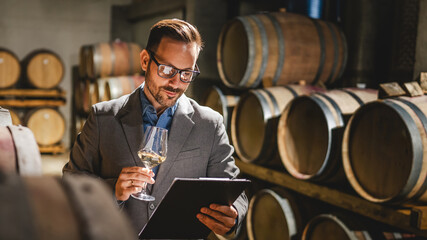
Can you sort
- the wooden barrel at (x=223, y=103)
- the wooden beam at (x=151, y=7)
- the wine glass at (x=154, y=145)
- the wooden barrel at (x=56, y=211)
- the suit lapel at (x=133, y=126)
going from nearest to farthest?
the wooden barrel at (x=56, y=211)
the wine glass at (x=154, y=145)
the suit lapel at (x=133, y=126)
the wooden barrel at (x=223, y=103)
the wooden beam at (x=151, y=7)

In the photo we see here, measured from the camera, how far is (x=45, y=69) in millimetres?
8133

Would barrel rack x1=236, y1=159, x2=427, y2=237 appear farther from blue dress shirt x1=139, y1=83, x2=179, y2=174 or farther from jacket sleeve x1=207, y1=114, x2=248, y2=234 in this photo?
blue dress shirt x1=139, y1=83, x2=179, y2=174

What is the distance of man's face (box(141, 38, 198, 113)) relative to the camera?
1740mm

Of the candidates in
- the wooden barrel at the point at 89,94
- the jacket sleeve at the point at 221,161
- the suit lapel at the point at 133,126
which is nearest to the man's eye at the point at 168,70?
the suit lapel at the point at 133,126

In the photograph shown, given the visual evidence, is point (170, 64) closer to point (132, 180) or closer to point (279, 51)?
point (132, 180)

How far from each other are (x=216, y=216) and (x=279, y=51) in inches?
89.7

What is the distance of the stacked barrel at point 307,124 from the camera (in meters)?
2.30

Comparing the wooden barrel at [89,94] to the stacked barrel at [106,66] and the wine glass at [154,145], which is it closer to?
the stacked barrel at [106,66]

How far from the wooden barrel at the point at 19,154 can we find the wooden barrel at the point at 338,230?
2.05m

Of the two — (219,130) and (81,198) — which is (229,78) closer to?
(219,130)

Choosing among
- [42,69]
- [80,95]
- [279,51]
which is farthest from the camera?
[80,95]

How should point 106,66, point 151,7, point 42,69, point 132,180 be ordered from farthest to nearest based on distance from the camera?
point 42,69 → point 151,7 → point 106,66 → point 132,180

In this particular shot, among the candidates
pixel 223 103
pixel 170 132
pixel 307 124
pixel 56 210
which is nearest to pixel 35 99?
pixel 223 103

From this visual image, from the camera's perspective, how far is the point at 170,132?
1847 millimetres
